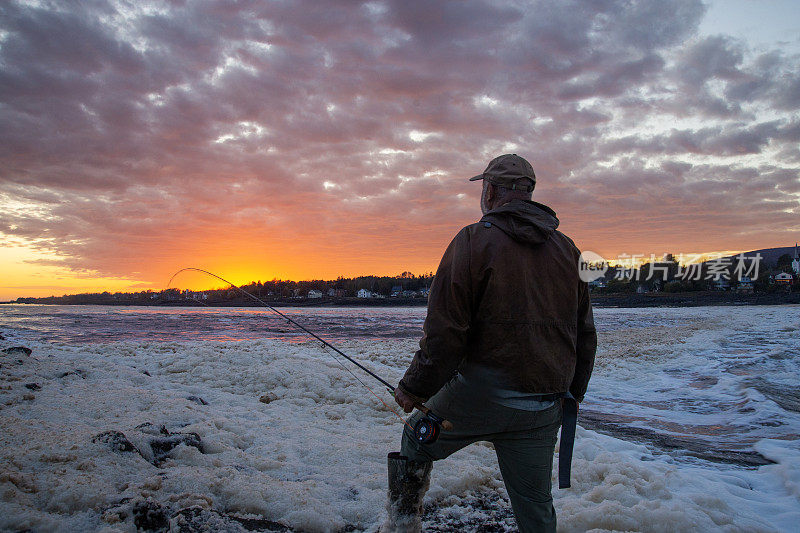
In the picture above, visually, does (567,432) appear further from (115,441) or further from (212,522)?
(115,441)

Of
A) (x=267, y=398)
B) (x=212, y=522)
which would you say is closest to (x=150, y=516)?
(x=212, y=522)

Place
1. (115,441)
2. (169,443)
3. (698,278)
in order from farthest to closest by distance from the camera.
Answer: (698,278) < (169,443) < (115,441)

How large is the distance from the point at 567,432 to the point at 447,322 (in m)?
1.10

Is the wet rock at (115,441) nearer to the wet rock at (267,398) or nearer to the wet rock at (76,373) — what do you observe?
the wet rock at (267,398)

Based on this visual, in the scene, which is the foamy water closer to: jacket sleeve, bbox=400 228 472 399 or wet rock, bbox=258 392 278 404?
wet rock, bbox=258 392 278 404

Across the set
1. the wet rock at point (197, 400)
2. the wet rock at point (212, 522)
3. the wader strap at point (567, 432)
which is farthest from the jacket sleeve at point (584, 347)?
the wet rock at point (197, 400)

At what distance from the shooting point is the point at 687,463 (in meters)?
5.04

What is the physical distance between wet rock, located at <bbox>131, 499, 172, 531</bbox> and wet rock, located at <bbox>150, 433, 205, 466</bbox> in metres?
0.91

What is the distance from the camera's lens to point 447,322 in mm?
2254

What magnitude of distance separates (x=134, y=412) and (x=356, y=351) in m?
8.44

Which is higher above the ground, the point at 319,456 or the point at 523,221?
the point at 523,221

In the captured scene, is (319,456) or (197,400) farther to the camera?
(197,400)

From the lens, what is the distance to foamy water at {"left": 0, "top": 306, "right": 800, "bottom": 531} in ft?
10.5

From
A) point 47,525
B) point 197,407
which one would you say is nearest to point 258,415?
point 197,407
